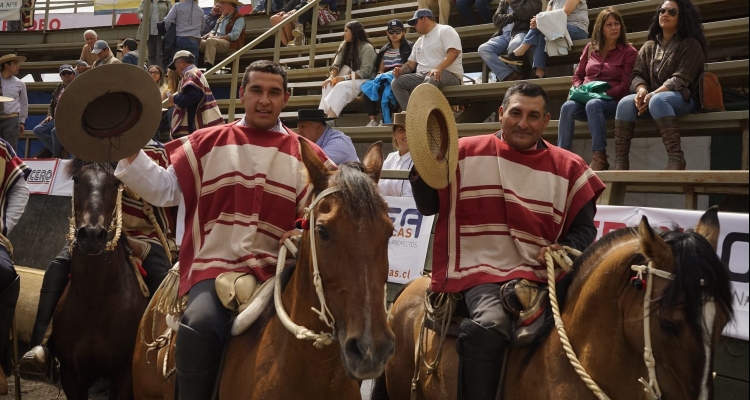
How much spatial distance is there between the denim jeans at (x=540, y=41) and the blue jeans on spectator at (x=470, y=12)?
2.18 m

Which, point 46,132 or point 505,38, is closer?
point 505,38

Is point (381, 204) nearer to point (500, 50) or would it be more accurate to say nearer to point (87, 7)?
point (500, 50)

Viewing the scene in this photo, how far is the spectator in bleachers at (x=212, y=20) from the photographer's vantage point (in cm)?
1482

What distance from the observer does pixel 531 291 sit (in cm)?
365

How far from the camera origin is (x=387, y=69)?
10062mm

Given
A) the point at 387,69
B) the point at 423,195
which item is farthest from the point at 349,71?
the point at 423,195

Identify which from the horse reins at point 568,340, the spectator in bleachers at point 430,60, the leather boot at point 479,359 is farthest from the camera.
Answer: the spectator in bleachers at point 430,60

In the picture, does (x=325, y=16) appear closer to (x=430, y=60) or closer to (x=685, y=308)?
(x=430, y=60)

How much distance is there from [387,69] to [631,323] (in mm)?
7340

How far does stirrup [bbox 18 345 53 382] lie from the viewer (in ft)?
17.3

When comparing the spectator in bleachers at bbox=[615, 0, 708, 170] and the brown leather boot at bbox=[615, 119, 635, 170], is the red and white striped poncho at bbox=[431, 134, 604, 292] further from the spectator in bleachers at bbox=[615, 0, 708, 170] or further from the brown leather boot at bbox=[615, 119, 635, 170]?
the brown leather boot at bbox=[615, 119, 635, 170]

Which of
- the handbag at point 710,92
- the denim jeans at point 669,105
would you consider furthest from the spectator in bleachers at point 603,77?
the handbag at point 710,92

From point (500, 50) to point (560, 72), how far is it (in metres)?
1.04

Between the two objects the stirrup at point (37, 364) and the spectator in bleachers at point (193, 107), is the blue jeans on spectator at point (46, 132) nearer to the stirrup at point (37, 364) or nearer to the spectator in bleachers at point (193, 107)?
the spectator in bleachers at point (193, 107)
